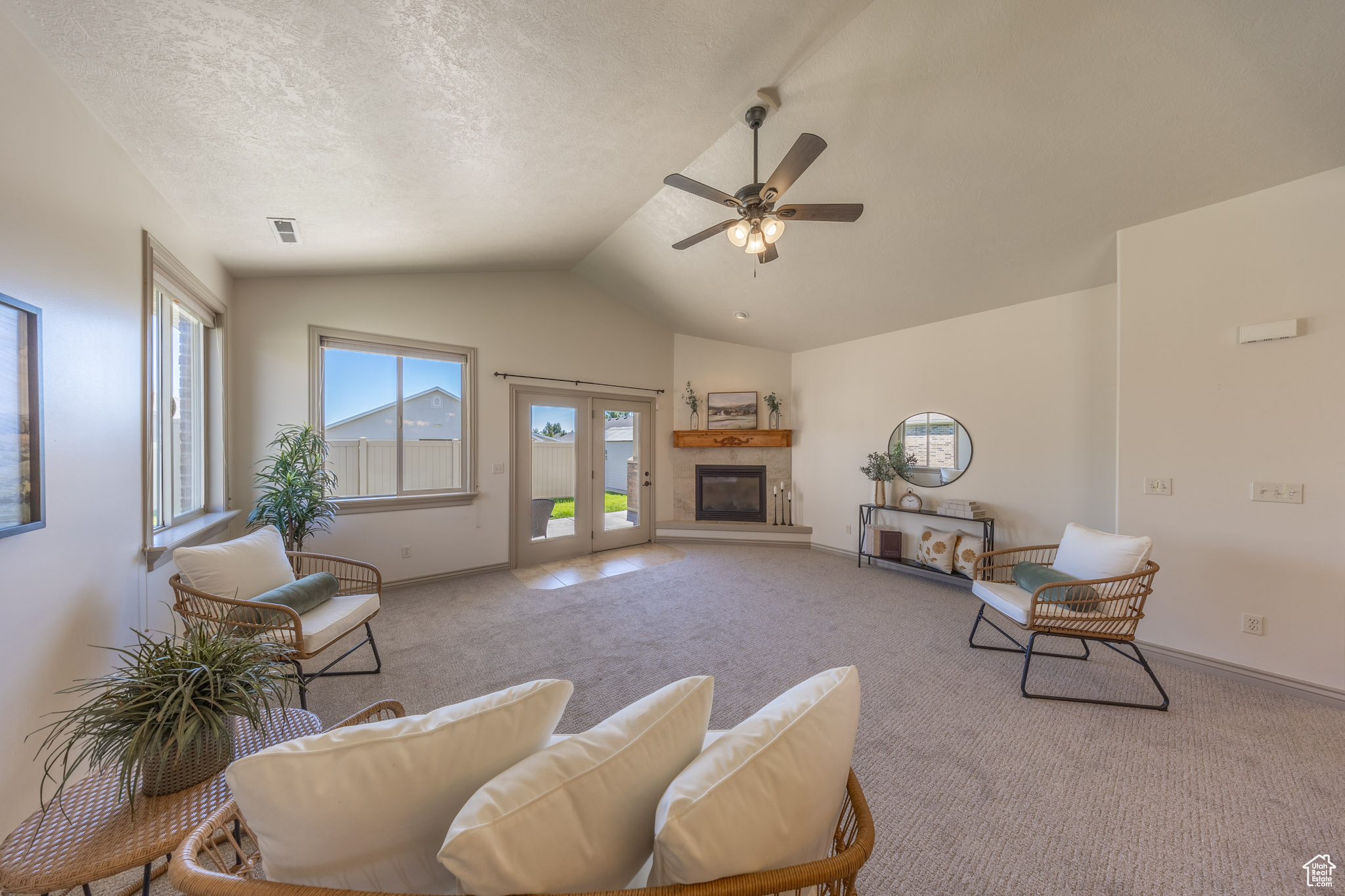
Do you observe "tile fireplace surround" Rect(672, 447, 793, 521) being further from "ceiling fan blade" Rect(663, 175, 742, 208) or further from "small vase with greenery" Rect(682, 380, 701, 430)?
"ceiling fan blade" Rect(663, 175, 742, 208)

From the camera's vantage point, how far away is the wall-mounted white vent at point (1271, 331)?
2.40m

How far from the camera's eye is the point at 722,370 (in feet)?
20.0

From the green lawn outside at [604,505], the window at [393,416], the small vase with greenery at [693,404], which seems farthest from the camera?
the small vase with greenery at [693,404]

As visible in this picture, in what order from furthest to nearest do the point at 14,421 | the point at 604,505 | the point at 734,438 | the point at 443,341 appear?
the point at 734,438, the point at 604,505, the point at 443,341, the point at 14,421

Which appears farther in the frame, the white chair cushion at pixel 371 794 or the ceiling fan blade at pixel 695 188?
the ceiling fan blade at pixel 695 188

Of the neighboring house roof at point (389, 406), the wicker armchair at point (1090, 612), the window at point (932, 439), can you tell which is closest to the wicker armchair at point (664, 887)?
→ the wicker armchair at point (1090, 612)

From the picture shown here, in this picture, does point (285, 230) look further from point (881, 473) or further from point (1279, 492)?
point (1279, 492)

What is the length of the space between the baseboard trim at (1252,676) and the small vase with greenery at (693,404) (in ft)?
14.6

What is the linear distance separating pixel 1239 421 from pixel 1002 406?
165 cm

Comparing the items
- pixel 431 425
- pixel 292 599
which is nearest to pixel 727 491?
pixel 431 425

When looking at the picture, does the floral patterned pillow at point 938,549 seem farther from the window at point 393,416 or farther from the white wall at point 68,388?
the white wall at point 68,388

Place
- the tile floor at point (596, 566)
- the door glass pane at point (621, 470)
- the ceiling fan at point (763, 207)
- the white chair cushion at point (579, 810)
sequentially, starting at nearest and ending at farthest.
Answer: the white chair cushion at point (579, 810), the ceiling fan at point (763, 207), the tile floor at point (596, 566), the door glass pane at point (621, 470)

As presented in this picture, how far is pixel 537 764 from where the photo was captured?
0.77m

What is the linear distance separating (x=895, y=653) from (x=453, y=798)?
2.87m
